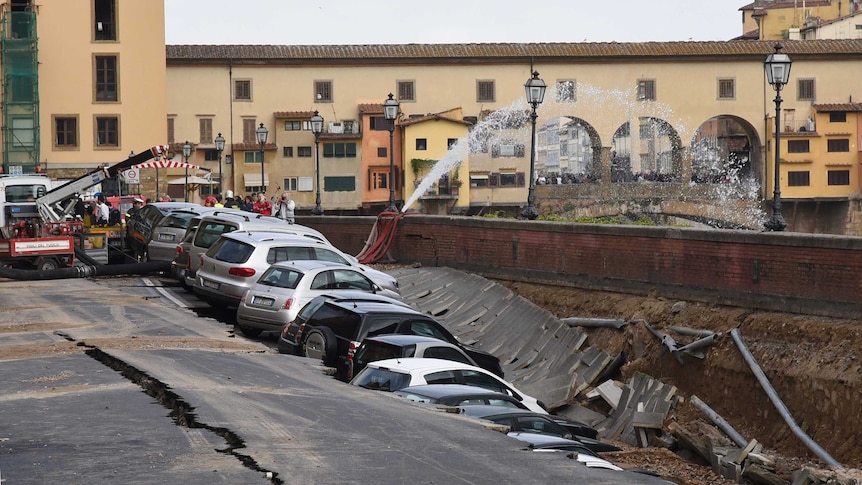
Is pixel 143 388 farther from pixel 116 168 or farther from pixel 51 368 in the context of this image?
pixel 116 168

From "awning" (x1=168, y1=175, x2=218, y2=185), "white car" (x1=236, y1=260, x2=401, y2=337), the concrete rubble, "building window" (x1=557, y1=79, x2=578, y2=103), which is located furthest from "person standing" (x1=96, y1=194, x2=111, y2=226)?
"building window" (x1=557, y1=79, x2=578, y2=103)

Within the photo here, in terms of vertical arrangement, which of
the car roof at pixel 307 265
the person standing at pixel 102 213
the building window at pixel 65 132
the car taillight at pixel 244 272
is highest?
the building window at pixel 65 132

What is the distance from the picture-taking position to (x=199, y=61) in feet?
233

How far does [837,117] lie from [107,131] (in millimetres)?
40937

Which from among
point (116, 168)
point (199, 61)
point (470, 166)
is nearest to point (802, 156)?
point (470, 166)

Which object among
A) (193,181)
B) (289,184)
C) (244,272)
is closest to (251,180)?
(289,184)

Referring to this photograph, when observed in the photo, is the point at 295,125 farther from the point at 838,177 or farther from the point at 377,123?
the point at 838,177

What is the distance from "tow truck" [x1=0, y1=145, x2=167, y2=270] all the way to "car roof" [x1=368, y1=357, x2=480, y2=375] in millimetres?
→ 15990

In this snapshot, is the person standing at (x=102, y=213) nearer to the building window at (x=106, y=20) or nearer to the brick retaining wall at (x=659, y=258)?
the brick retaining wall at (x=659, y=258)

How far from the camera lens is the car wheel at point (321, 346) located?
18.0m

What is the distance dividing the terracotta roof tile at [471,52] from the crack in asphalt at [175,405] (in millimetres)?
55340

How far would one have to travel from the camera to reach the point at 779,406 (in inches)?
722

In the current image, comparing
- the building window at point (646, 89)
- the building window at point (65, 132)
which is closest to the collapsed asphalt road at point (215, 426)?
the building window at point (65, 132)

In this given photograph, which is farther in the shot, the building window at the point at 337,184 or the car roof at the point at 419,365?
the building window at the point at 337,184
